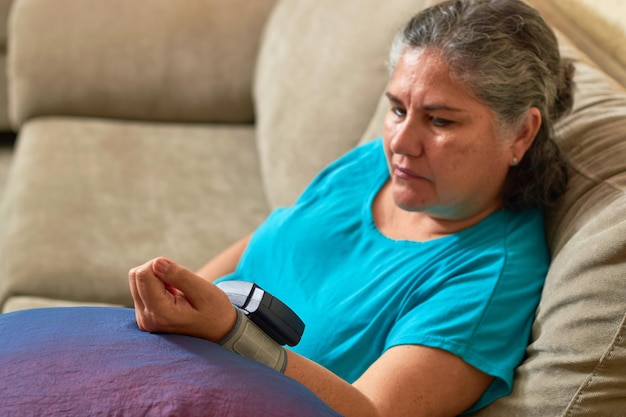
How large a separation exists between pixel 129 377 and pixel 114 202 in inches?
45.7

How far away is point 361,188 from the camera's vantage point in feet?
4.69

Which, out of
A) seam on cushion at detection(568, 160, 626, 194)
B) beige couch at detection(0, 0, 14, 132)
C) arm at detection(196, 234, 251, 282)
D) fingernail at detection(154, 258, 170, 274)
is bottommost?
beige couch at detection(0, 0, 14, 132)

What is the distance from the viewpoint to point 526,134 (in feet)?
4.02

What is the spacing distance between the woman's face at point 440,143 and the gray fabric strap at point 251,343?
1.23 ft

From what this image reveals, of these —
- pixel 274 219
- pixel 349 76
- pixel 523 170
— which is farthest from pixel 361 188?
pixel 349 76

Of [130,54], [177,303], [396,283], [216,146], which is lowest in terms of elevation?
[216,146]

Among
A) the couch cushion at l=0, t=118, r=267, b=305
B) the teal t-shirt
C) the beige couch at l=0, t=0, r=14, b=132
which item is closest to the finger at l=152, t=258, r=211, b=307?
the teal t-shirt

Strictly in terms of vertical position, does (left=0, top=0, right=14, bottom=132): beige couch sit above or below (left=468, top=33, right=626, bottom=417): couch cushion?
below

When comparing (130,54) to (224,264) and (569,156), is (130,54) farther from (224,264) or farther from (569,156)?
(569,156)

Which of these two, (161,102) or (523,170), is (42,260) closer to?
(161,102)

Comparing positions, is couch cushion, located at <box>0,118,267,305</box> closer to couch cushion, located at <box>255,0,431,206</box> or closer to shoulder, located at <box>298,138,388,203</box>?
couch cushion, located at <box>255,0,431,206</box>

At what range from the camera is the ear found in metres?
1.21

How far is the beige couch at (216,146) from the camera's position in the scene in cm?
106

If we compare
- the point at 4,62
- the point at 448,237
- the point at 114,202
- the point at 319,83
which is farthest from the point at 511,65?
the point at 4,62
